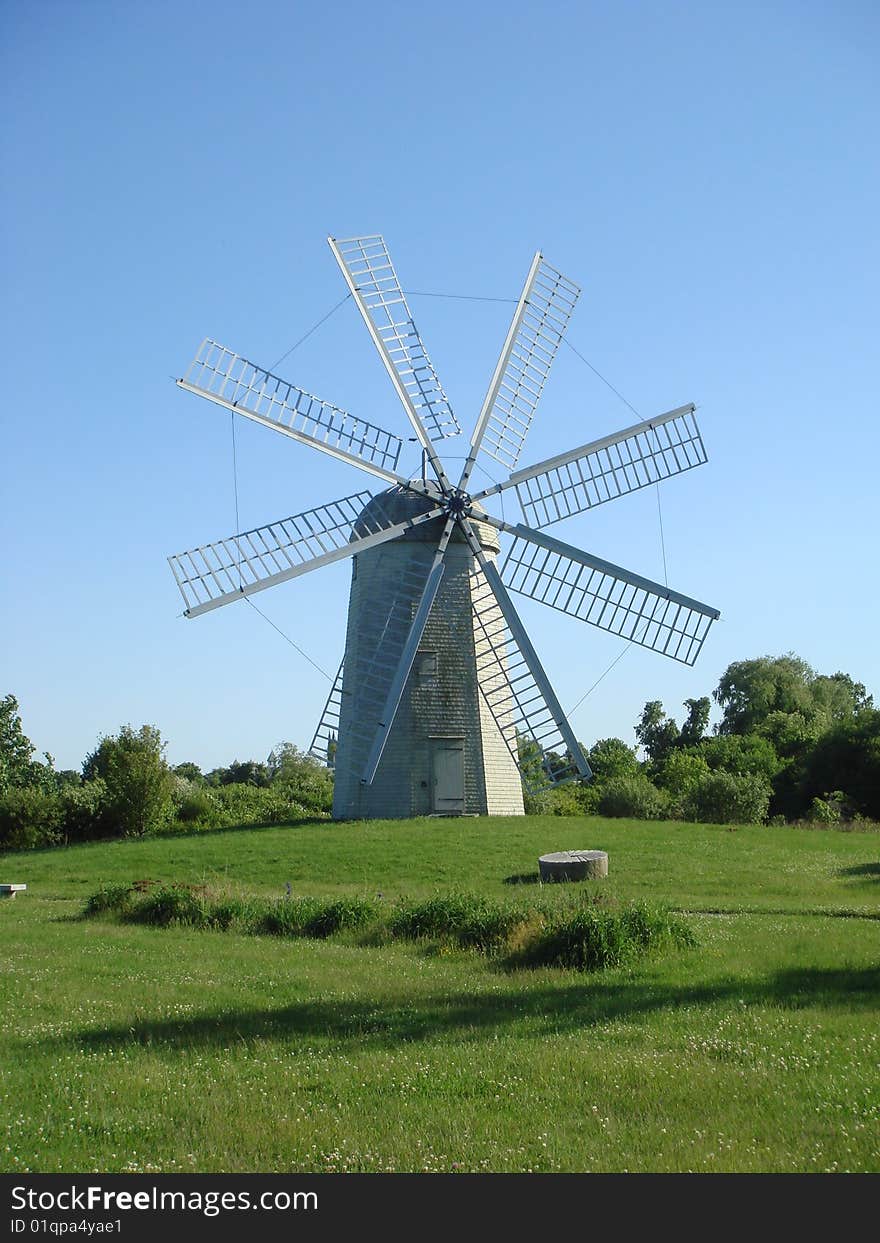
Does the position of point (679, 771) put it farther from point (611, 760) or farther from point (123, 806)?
point (123, 806)

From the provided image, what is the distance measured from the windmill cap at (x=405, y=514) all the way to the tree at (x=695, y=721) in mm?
54263

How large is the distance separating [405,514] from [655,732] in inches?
2267

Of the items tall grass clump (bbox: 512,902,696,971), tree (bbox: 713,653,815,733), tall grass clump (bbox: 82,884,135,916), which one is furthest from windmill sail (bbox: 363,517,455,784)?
tree (bbox: 713,653,815,733)

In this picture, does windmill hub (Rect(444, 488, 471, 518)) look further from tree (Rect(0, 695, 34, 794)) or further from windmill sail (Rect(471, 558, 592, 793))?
tree (Rect(0, 695, 34, 794))

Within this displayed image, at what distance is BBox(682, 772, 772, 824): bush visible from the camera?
126 feet

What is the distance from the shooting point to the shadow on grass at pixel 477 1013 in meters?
9.80

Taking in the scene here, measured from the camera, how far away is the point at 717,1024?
959cm

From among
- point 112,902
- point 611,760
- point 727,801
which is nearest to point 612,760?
point 611,760

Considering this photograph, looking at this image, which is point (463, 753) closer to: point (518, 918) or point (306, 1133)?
point (518, 918)

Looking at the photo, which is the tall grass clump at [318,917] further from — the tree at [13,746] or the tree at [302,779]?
the tree at [13,746]

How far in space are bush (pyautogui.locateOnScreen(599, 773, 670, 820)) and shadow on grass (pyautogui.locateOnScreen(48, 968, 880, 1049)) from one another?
1034 inches

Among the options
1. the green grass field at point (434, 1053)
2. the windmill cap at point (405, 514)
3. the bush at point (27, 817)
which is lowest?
the green grass field at point (434, 1053)

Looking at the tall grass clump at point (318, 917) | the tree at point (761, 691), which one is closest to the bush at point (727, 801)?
the tall grass clump at point (318, 917)

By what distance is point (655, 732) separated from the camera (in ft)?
278
